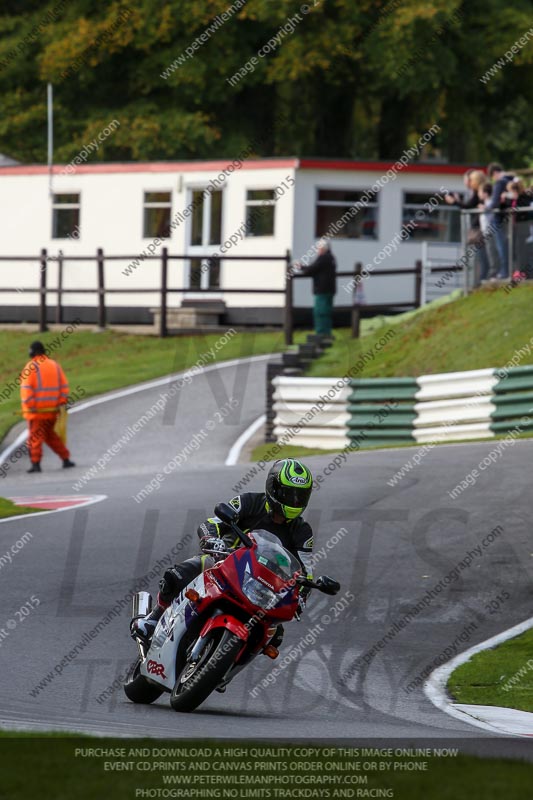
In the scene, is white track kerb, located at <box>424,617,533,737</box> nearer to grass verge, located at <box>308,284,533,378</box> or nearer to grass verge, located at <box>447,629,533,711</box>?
grass verge, located at <box>447,629,533,711</box>

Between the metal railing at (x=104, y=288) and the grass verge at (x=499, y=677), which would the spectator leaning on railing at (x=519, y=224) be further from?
the grass verge at (x=499, y=677)

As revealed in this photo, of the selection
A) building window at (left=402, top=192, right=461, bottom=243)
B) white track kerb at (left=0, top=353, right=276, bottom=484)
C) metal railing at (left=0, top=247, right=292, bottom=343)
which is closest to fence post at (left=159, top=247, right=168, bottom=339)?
metal railing at (left=0, top=247, right=292, bottom=343)

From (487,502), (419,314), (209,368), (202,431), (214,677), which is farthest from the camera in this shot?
(209,368)

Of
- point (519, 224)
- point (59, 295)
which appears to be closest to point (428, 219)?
point (59, 295)

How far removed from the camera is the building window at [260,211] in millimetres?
34469

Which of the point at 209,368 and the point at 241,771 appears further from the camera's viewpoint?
the point at 209,368

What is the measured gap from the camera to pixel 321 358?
2523cm

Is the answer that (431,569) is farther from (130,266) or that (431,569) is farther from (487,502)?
(130,266)

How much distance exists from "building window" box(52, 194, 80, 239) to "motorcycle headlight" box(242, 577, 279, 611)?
2918cm

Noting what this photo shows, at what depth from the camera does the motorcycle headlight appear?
8.28 meters

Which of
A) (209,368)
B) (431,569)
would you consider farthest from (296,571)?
(209,368)

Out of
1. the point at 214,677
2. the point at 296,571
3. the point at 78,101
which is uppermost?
the point at 78,101

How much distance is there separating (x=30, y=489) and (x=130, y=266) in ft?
52.7

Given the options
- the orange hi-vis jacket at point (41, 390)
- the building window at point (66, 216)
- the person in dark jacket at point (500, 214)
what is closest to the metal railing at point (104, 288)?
the building window at point (66, 216)
